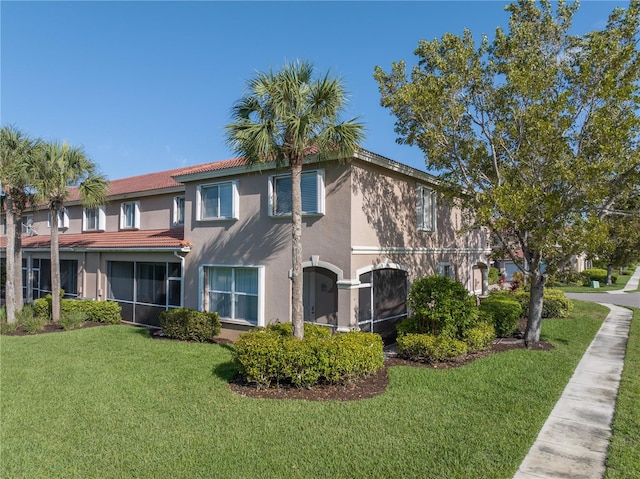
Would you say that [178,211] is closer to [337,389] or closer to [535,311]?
[337,389]

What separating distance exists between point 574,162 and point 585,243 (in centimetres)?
211

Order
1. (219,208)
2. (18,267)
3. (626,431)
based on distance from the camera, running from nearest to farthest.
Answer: (626,431) < (219,208) < (18,267)

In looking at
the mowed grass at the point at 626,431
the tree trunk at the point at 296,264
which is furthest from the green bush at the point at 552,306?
the tree trunk at the point at 296,264

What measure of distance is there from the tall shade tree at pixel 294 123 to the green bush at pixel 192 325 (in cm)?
522

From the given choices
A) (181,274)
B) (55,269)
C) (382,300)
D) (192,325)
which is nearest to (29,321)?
(55,269)

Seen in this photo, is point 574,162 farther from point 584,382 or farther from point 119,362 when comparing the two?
point 119,362

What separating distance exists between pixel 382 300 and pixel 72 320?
490 inches

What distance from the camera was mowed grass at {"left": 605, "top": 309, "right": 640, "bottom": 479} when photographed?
5.36 metres

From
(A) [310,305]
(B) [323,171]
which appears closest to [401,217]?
(B) [323,171]

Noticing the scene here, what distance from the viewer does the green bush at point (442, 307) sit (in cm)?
1089

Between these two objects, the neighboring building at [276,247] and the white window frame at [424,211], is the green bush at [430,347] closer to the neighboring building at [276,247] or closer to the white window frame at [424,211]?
the neighboring building at [276,247]

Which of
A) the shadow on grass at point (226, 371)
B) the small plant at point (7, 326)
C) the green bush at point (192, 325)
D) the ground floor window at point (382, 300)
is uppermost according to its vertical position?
the ground floor window at point (382, 300)

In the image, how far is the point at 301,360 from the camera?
812cm

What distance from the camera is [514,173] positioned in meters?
12.3
